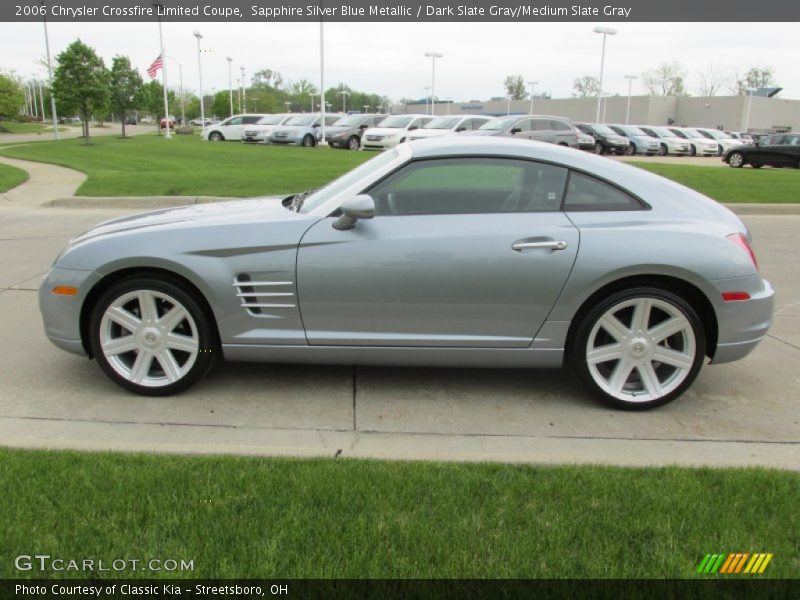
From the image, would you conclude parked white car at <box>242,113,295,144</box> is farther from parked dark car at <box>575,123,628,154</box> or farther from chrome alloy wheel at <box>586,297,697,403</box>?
chrome alloy wheel at <box>586,297,697,403</box>

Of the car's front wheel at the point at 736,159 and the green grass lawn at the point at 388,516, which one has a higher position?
the car's front wheel at the point at 736,159

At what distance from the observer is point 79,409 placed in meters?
3.87

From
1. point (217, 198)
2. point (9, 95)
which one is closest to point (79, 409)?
point (217, 198)

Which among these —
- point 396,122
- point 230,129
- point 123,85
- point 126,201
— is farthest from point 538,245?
point 123,85

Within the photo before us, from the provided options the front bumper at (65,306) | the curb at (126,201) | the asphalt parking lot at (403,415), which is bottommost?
the asphalt parking lot at (403,415)

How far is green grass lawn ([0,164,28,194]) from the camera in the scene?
46.6 ft

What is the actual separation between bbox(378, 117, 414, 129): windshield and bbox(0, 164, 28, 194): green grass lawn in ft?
53.0

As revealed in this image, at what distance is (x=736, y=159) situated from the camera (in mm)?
26047

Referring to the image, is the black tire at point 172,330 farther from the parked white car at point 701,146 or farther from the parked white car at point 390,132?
the parked white car at point 701,146

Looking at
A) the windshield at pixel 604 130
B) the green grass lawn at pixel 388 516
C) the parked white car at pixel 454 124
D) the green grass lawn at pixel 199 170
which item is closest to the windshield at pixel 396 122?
the parked white car at pixel 454 124

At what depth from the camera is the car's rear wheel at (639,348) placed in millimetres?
3848

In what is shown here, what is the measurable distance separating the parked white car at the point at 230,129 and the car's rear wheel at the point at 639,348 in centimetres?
3446

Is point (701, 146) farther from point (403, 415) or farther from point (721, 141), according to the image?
point (403, 415)
